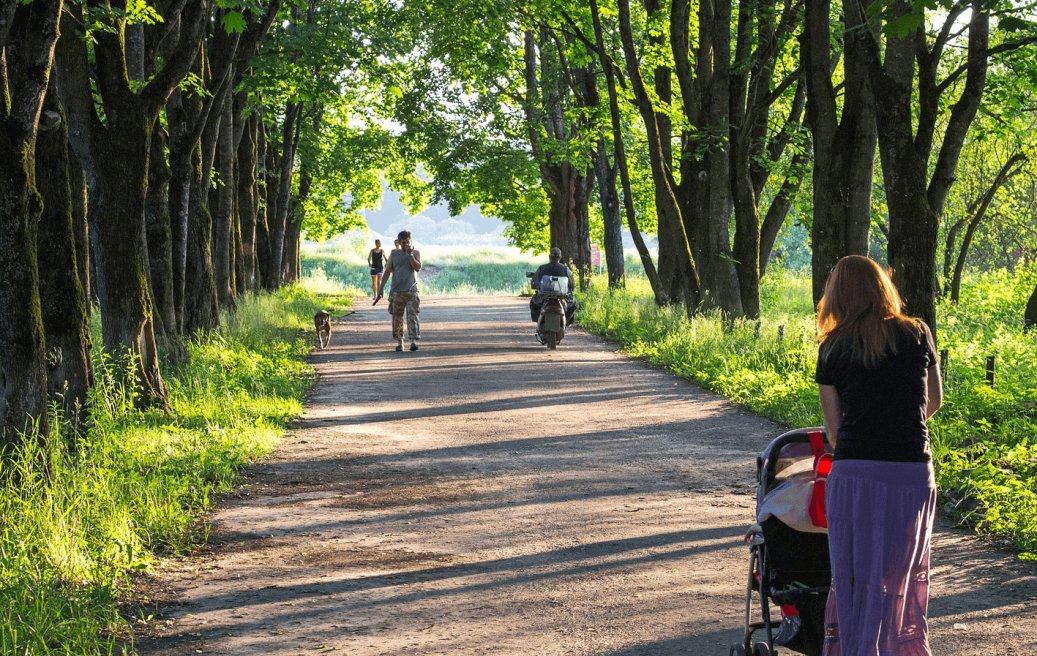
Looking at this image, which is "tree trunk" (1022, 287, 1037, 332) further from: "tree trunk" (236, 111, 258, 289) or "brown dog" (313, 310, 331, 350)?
"tree trunk" (236, 111, 258, 289)

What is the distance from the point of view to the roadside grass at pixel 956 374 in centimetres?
865

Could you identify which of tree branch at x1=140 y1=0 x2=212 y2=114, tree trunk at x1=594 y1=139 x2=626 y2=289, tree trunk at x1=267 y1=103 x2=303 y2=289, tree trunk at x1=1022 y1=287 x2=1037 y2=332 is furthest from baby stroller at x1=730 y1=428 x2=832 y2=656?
tree trunk at x1=594 y1=139 x2=626 y2=289

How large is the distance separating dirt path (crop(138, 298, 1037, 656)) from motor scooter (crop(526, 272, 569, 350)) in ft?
24.9

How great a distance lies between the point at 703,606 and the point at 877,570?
2194mm

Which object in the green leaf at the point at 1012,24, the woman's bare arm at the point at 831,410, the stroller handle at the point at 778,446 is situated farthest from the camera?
the green leaf at the point at 1012,24

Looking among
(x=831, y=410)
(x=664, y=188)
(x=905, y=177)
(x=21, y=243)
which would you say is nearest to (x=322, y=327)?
(x=664, y=188)

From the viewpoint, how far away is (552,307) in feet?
73.3

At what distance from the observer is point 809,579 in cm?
465

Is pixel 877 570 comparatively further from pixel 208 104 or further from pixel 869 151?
pixel 208 104

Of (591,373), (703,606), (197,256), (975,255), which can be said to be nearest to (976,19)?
(591,373)

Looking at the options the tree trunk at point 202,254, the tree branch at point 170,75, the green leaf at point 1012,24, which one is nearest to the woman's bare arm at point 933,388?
the green leaf at point 1012,24

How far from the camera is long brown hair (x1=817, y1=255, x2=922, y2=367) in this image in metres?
4.38

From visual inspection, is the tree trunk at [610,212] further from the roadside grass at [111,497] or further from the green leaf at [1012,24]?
the green leaf at [1012,24]

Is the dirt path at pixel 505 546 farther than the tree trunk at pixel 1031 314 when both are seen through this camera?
No
